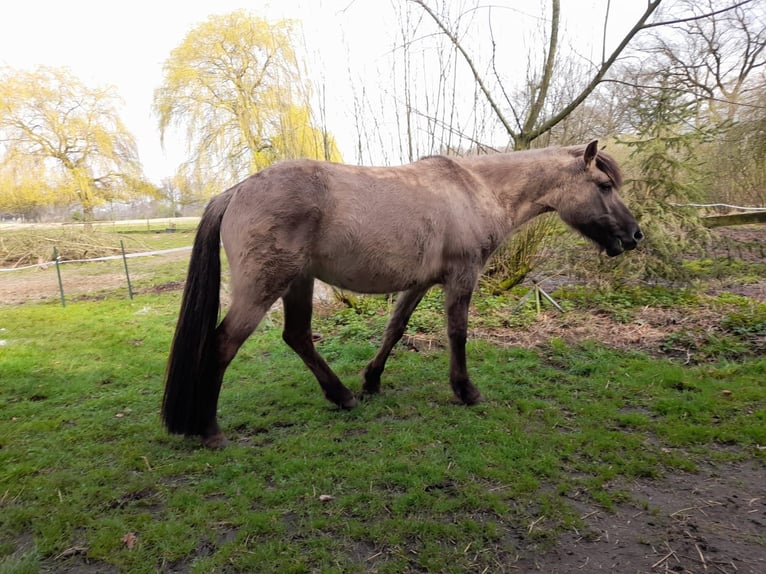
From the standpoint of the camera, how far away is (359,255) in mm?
3029

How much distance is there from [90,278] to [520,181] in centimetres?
1284

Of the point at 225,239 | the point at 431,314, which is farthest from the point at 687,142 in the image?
the point at 225,239

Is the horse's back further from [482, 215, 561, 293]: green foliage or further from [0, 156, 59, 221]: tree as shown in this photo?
[0, 156, 59, 221]: tree

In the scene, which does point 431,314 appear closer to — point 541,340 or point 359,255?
point 541,340

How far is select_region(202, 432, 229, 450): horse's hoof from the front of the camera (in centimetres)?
288

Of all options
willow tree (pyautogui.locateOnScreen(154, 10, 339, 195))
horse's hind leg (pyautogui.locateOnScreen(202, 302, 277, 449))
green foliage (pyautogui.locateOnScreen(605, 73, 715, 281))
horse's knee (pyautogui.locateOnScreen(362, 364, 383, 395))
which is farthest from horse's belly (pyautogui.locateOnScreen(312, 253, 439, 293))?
willow tree (pyautogui.locateOnScreen(154, 10, 339, 195))

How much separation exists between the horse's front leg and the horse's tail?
1.81 metres

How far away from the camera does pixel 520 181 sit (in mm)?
3656

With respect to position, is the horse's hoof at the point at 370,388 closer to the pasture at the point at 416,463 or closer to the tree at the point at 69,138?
the pasture at the point at 416,463

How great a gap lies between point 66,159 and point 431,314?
19.0m

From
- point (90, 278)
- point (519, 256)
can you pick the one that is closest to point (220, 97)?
point (90, 278)

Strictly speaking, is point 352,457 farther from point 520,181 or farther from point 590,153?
point 590,153

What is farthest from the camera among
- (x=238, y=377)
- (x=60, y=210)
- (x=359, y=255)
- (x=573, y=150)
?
(x=60, y=210)

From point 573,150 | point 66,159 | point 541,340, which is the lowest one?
point 541,340
